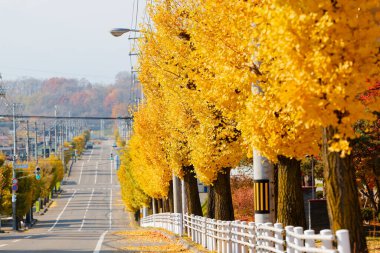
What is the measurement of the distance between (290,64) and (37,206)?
124979 millimetres

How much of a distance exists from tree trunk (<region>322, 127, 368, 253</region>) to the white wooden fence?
0.59m

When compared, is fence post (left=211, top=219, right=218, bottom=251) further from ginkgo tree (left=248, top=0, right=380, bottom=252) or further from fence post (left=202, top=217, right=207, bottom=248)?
ginkgo tree (left=248, top=0, right=380, bottom=252)

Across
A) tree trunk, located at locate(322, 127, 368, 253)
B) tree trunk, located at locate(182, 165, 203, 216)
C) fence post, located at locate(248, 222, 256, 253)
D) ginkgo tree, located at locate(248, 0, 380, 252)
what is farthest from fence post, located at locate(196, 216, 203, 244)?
ginkgo tree, located at locate(248, 0, 380, 252)

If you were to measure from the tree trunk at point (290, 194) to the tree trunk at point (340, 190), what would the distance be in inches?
267

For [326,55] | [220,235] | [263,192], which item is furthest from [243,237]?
[326,55]

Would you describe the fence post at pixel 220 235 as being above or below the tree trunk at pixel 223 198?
below

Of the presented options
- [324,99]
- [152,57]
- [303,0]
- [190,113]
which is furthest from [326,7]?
[152,57]

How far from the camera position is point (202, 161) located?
90.7 feet

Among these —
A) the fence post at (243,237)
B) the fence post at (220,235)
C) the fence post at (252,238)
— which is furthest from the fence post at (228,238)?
the fence post at (252,238)

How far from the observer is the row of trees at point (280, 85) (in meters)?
11.8

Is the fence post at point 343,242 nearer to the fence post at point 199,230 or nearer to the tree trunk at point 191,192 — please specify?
the fence post at point 199,230

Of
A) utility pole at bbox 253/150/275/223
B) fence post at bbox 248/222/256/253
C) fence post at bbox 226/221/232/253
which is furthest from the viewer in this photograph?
fence post at bbox 226/221/232/253

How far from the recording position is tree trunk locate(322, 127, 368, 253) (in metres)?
13.3

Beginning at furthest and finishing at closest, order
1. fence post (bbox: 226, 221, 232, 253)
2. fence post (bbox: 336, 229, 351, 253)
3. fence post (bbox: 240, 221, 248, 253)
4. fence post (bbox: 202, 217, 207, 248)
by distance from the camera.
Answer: fence post (bbox: 202, 217, 207, 248), fence post (bbox: 226, 221, 232, 253), fence post (bbox: 240, 221, 248, 253), fence post (bbox: 336, 229, 351, 253)
